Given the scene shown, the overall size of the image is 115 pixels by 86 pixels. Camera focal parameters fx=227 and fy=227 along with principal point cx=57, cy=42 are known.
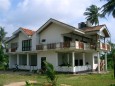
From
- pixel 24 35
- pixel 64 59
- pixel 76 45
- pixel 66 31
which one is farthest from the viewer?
pixel 24 35

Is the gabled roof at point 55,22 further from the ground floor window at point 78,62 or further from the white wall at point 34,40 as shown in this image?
the ground floor window at point 78,62

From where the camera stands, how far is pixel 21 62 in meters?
40.6

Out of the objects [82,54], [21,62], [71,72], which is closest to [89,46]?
[82,54]

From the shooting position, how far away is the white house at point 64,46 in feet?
100.0

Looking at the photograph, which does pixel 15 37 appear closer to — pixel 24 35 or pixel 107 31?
pixel 24 35

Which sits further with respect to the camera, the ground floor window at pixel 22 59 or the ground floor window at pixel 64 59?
the ground floor window at pixel 22 59

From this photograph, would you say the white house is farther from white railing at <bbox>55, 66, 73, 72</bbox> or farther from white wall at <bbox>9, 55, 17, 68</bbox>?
white wall at <bbox>9, 55, 17, 68</bbox>

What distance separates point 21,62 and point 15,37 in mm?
4594

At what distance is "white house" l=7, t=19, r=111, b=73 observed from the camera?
3047 cm

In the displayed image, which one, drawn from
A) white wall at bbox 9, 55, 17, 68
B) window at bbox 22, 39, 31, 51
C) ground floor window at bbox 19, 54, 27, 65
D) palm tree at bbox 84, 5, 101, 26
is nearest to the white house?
window at bbox 22, 39, 31, 51

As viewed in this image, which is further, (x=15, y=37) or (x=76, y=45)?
(x=15, y=37)

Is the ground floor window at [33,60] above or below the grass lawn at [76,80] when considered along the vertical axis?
above

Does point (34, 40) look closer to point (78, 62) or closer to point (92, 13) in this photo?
point (78, 62)

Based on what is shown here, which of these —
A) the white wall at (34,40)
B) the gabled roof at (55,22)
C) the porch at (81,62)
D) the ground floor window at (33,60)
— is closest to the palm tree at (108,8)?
the gabled roof at (55,22)
